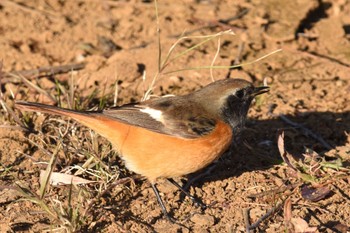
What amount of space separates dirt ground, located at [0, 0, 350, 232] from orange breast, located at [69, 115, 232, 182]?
0.31 m

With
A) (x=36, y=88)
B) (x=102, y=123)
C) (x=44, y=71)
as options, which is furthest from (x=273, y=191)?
(x=44, y=71)

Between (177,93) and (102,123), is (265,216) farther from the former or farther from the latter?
(177,93)

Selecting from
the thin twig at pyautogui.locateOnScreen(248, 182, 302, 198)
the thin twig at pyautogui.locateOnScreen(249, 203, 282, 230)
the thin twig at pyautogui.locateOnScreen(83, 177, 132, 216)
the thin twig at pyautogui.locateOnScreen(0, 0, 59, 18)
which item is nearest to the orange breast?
the thin twig at pyautogui.locateOnScreen(83, 177, 132, 216)

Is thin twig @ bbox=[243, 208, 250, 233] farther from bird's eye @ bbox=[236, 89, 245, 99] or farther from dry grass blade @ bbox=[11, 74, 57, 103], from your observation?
dry grass blade @ bbox=[11, 74, 57, 103]

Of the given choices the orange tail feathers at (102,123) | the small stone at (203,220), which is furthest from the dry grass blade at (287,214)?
the orange tail feathers at (102,123)

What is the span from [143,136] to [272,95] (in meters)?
2.59

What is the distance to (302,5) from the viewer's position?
31.7ft

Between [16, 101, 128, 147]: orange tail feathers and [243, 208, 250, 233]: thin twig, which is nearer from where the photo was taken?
[243, 208, 250, 233]: thin twig

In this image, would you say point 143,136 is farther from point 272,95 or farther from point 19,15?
point 19,15

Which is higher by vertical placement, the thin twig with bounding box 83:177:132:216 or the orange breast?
the orange breast

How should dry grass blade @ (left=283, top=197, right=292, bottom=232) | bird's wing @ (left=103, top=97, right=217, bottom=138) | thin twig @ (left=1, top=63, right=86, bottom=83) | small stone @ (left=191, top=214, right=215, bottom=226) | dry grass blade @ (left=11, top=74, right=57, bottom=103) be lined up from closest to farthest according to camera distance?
dry grass blade @ (left=283, top=197, right=292, bottom=232) → small stone @ (left=191, top=214, right=215, bottom=226) → bird's wing @ (left=103, top=97, right=217, bottom=138) → dry grass blade @ (left=11, top=74, right=57, bottom=103) → thin twig @ (left=1, top=63, right=86, bottom=83)

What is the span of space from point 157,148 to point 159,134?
135 mm

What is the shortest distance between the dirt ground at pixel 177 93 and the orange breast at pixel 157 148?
31cm

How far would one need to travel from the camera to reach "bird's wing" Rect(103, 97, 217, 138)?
605 centimetres
